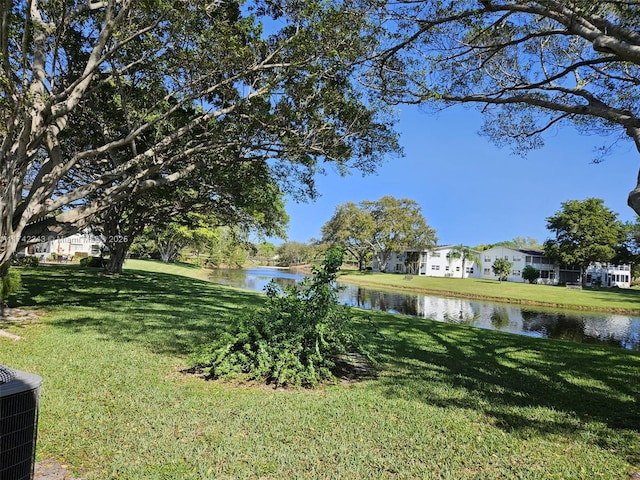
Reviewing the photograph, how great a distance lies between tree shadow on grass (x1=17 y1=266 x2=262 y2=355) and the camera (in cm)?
721

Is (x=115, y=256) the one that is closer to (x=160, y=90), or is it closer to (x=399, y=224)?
(x=160, y=90)

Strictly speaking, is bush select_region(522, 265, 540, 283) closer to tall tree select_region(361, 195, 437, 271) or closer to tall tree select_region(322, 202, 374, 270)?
tall tree select_region(361, 195, 437, 271)

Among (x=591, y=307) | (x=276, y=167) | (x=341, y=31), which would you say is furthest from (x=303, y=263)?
(x=341, y=31)

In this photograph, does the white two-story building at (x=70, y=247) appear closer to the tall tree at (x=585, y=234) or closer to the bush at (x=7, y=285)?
the bush at (x=7, y=285)

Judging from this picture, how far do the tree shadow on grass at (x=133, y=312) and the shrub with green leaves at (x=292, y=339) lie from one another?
1.32 metres

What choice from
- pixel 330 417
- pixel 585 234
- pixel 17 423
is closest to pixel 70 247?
pixel 330 417

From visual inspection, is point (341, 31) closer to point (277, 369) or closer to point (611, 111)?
point (611, 111)

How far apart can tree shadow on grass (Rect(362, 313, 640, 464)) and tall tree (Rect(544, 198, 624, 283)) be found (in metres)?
46.2

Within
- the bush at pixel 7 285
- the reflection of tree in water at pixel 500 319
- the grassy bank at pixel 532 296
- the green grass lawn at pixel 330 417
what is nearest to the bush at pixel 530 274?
the grassy bank at pixel 532 296

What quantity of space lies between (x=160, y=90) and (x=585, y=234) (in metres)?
53.3

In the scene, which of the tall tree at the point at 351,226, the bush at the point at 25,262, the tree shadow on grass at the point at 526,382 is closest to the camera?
the tree shadow on grass at the point at 526,382

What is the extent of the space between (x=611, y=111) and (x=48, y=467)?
23.9ft

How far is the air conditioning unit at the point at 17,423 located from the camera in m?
1.95

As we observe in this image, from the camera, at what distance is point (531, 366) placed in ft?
22.7
